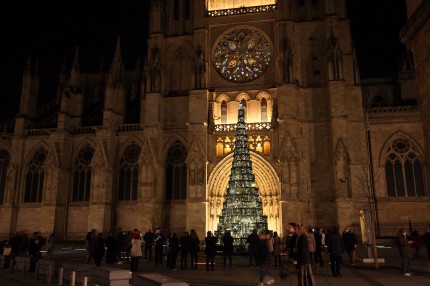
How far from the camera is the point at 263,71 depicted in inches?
1088

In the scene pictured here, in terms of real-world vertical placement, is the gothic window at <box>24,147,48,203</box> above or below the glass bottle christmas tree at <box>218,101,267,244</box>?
above

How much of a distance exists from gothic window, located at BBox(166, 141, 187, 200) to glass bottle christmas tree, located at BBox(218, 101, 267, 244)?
889 centimetres

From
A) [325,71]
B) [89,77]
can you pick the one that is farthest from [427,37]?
[89,77]

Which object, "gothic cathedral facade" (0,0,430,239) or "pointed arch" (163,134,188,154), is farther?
"pointed arch" (163,134,188,154)

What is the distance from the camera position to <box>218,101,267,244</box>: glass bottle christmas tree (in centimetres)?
1827

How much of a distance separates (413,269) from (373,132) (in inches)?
584

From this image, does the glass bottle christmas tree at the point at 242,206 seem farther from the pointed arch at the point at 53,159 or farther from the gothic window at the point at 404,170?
the pointed arch at the point at 53,159

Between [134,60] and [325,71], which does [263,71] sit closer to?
[325,71]

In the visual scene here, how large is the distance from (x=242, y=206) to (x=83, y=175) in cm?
1591

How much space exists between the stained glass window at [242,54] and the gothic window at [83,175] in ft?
37.8

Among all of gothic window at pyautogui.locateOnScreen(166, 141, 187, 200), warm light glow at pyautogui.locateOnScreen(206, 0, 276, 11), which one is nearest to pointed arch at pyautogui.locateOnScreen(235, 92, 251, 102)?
gothic window at pyautogui.locateOnScreen(166, 141, 187, 200)

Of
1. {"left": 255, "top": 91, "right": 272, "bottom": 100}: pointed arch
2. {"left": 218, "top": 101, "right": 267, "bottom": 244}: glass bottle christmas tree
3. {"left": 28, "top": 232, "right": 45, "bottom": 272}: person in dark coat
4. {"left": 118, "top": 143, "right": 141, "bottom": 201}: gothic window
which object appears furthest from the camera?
{"left": 118, "top": 143, "right": 141, "bottom": 201}: gothic window

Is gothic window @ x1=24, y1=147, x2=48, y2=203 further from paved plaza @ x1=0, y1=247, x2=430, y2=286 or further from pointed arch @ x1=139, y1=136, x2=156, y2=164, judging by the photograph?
paved plaza @ x1=0, y1=247, x2=430, y2=286

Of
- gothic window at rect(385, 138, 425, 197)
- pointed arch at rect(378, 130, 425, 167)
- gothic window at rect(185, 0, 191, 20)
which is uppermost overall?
gothic window at rect(185, 0, 191, 20)
